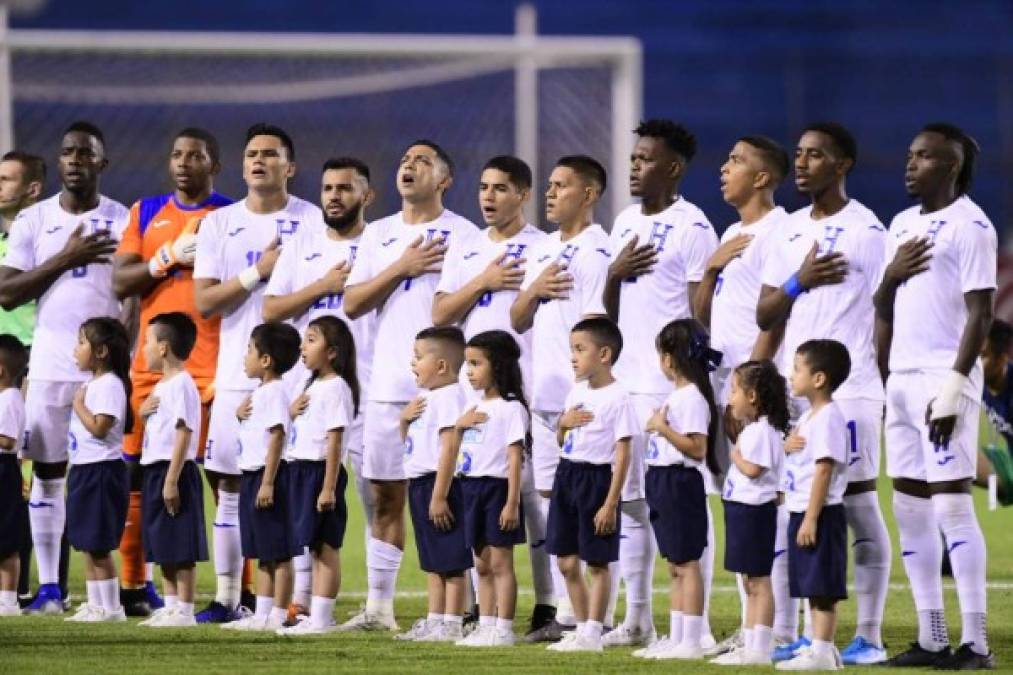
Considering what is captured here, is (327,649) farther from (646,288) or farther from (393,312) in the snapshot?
(646,288)

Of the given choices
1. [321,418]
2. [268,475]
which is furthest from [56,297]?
[321,418]

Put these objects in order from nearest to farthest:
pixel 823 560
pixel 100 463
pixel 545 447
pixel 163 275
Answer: pixel 823 560, pixel 545 447, pixel 100 463, pixel 163 275

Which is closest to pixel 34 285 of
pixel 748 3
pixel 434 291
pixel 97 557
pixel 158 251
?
pixel 158 251

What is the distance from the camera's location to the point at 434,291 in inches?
380

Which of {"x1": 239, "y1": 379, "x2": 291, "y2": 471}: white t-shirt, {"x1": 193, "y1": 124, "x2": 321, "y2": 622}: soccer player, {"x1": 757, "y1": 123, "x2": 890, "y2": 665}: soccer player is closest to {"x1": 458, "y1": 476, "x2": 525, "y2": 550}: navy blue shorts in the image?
{"x1": 239, "y1": 379, "x2": 291, "y2": 471}: white t-shirt

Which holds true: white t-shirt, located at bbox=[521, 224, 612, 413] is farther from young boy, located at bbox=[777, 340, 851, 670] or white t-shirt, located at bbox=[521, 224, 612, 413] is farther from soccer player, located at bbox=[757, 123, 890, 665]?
young boy, located at bbox=[777, 340, 851, 670]

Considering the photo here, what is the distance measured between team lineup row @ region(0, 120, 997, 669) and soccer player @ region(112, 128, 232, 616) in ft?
0.05

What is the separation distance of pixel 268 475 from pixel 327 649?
3.20 feet

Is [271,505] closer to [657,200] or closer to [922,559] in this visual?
[657,200]

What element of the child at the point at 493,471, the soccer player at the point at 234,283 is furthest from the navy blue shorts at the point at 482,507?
the soccer player at the point at 234,283

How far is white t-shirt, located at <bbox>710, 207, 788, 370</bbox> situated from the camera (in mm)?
8820

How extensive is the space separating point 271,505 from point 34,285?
73.0 inches

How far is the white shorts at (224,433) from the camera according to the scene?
9.95m

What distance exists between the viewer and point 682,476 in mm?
8453
